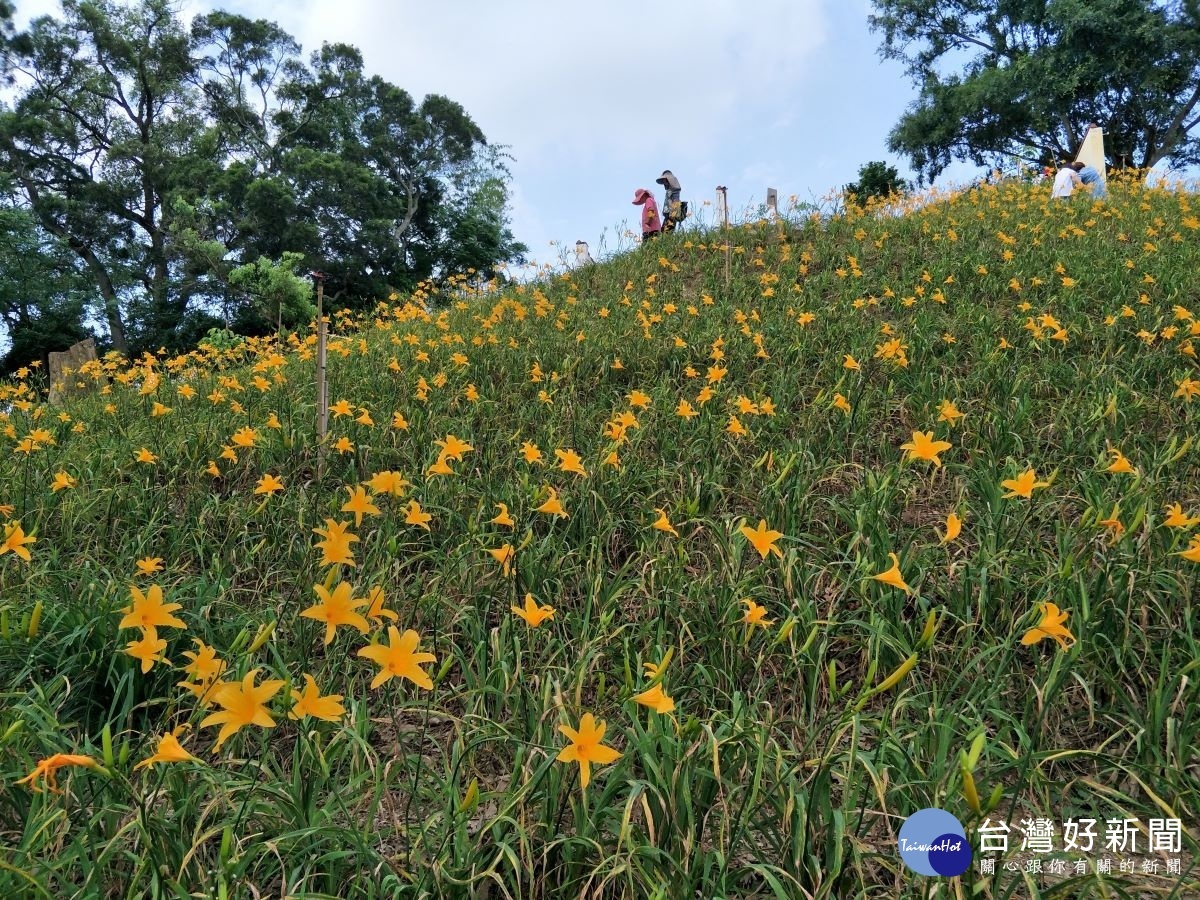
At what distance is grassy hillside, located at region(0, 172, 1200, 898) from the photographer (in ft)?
4.07

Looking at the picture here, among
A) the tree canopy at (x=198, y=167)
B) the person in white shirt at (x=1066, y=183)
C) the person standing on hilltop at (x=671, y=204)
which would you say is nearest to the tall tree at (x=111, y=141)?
the tree canopy at (x=198, y=167)

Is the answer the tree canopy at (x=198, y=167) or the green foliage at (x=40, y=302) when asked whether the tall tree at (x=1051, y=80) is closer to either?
the tree canopy at (x=198, y=167)

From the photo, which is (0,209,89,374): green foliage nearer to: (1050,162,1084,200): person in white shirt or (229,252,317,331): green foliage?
(229,252,317,331): green foliage

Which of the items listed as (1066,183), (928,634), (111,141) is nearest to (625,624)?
(928,634)

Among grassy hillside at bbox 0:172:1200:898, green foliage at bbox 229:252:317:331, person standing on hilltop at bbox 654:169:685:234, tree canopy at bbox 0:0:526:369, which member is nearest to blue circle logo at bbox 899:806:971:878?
grassy hillside at bbox 0:172:1200:898

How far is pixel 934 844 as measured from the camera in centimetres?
118

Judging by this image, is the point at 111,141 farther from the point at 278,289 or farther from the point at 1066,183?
the point at 1066,183

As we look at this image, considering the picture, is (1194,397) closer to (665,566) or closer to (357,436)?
(665,566)

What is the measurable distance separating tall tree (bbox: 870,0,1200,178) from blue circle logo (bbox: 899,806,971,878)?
20599 mm

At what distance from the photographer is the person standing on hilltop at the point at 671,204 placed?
30.2 feet

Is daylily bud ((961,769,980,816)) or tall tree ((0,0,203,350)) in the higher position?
tall tree ((0,0,203,350))

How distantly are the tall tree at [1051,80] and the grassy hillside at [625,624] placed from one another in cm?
1692

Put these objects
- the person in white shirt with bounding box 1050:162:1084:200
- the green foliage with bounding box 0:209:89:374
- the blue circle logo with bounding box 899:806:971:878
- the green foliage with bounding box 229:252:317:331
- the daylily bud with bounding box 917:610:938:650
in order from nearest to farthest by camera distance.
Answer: the blue circle logo with bounding box 899:806:971:878, the daylily bud with bounding box 917:610:938:650, the person in white shirt with bounding box 1050:162:1084:200, the green foliage with bounding box 229:252:317:331, the green foliage with bounding box 0:209:89:374

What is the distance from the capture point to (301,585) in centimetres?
218
